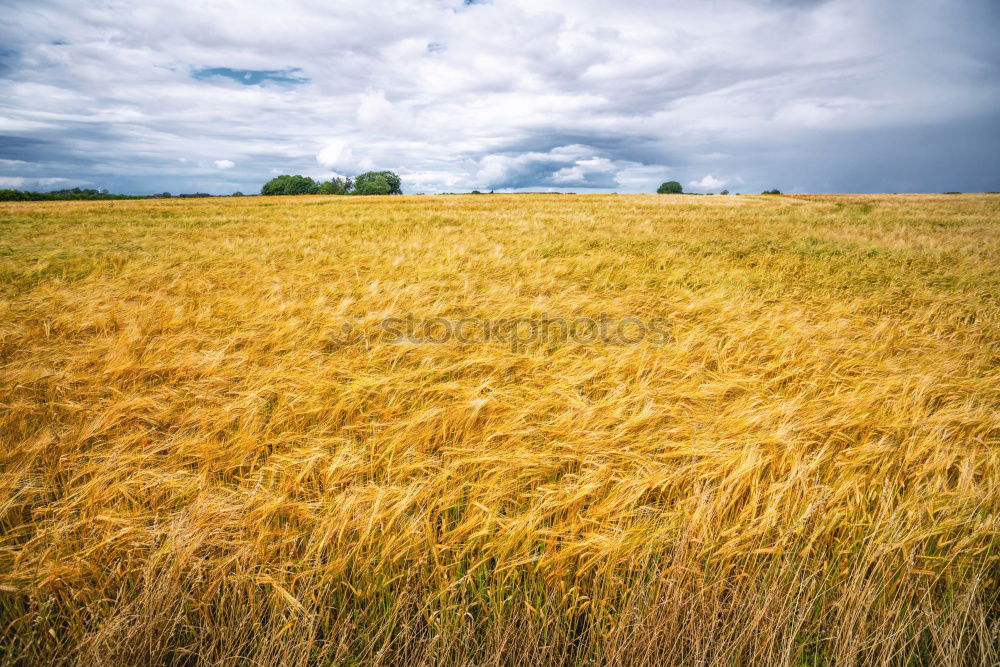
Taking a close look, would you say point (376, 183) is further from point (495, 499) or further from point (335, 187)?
point (495, 499)

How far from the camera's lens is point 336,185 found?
98750 mm

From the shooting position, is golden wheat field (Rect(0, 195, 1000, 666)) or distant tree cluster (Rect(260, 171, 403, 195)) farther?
distant tree cluster (Rect(260, 171, 403, 195))

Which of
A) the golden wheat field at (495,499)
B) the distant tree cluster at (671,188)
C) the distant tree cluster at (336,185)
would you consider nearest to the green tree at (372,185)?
the distant tree cluster at (336,185)

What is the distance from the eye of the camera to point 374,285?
387 centimetres

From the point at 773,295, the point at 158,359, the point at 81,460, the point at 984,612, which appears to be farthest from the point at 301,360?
the point at 773,295

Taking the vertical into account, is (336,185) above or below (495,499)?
above

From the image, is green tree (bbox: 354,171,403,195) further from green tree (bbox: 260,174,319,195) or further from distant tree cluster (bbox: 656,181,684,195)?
distant tree cluster (bbox: 656,181,684,195)

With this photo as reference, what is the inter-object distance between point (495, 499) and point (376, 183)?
102m

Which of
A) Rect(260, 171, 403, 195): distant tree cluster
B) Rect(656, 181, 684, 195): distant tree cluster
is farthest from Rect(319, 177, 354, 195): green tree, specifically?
Rect(656, 181, 684, 195): distant tree cluster

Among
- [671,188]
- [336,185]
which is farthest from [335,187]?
[671,188]

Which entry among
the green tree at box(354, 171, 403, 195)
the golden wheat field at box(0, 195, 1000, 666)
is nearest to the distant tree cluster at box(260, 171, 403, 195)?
the green tree at box(354, 171, 403, 195)

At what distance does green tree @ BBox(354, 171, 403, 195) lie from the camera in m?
91.4

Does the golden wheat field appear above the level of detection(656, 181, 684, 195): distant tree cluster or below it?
below

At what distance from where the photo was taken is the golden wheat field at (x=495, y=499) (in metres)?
1.05
